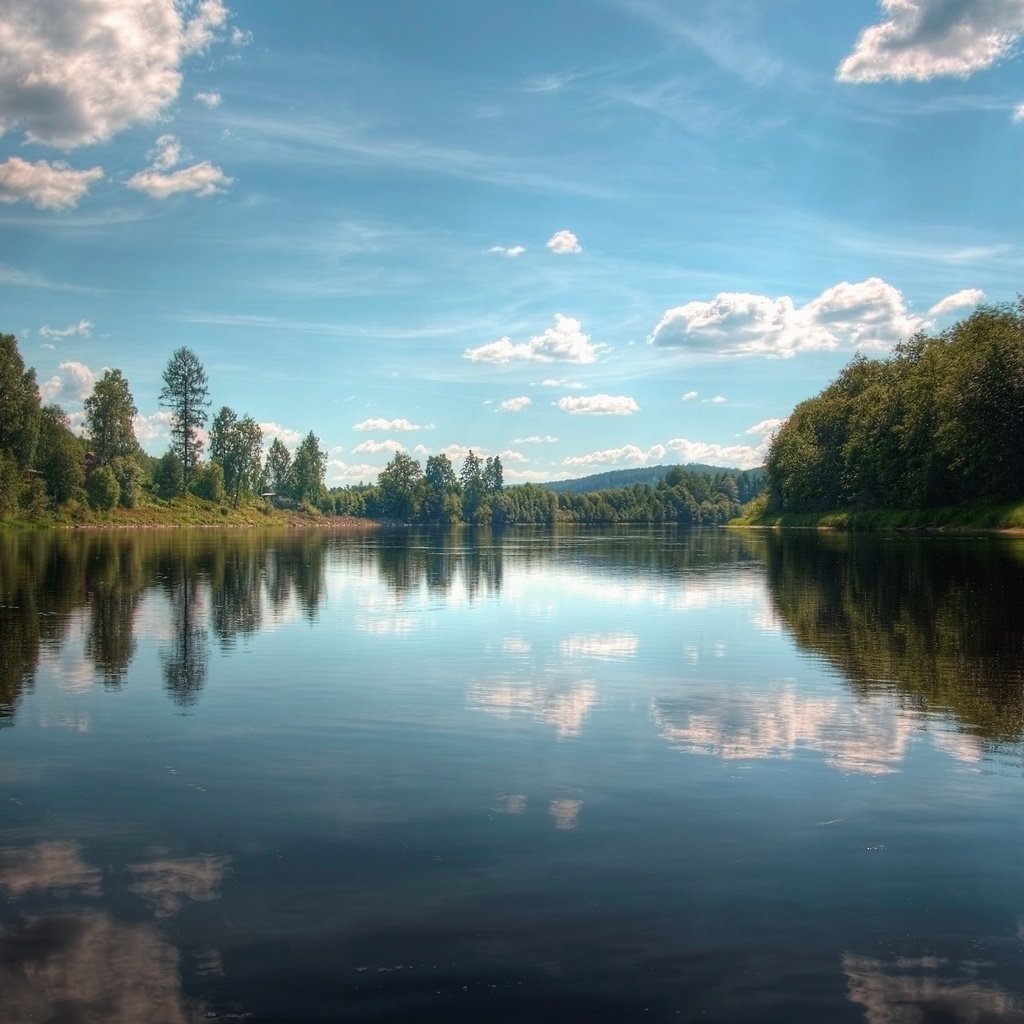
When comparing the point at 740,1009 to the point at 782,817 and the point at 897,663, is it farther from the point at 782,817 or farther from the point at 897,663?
the point at 897,663

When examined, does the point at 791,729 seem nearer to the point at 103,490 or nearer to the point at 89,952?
the point at 89,952

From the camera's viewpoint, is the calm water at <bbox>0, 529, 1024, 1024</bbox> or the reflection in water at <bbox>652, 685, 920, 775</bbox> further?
the reflection in water at <bbox>652, 685, 920, 775</bbox>

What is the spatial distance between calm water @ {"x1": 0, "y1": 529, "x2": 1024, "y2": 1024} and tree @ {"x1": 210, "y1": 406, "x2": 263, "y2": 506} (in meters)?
174

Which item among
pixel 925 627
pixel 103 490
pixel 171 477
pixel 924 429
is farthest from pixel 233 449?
pixel 925 627

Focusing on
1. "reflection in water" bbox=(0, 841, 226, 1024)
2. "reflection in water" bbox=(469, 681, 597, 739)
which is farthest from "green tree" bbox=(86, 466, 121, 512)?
"reflection in water" bbox=(0, 841, 226, 1024)

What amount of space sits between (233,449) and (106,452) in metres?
44.0

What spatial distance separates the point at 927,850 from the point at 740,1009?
3607 millimetres

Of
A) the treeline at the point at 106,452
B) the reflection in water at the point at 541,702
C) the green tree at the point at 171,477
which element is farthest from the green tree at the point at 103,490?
the reflection in water at the point at 541,702

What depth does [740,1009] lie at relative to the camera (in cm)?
604

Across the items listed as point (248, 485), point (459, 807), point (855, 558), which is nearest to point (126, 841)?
point (459, 807)

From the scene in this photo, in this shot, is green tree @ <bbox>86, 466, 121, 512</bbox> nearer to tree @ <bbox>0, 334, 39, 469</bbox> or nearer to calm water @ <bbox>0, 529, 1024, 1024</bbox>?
tree @ <bbox>0, 334, 39, 469</bbox>

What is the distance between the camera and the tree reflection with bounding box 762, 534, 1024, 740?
15.8 metres

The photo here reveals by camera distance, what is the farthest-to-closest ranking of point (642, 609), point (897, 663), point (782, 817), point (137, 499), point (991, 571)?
1. point (137, 499)
2. point (991, 571)
3. point (642, 609)
4. point (897, 663)
5. point (782, 817)

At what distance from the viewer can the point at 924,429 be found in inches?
3794
